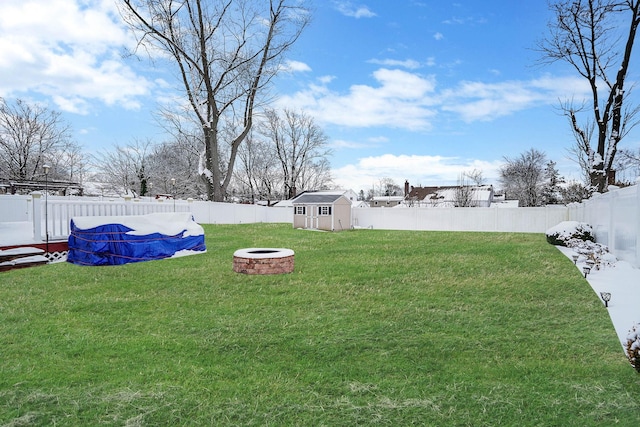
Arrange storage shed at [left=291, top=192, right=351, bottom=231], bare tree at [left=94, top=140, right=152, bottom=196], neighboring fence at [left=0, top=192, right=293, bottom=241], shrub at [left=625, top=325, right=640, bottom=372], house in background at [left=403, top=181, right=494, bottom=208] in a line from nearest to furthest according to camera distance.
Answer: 1. shrub at [left=625, top=325, right=640, bottom=372]
2. neighboring fence at [left=0, top=192, right=293, bottom=241]
3. storage shed at [left=291, top=192, right=351, bottom=231]
4. bare tree at [left=94, top=140, right=152, bottom=196]
5. house in background at [left=403, top=181, right=494, bottom=208]

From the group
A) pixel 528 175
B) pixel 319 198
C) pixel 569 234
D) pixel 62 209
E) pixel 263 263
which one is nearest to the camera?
pixel 263 263

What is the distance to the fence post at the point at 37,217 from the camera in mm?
7969

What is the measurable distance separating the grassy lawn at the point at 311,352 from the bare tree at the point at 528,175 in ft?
116

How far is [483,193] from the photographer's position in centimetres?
3806

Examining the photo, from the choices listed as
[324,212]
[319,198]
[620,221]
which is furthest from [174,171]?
[620,221]

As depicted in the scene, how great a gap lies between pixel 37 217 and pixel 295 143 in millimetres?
31720

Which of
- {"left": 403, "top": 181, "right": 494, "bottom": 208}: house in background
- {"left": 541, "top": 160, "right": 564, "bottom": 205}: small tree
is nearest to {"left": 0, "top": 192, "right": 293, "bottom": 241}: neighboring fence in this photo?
{"left": 403, "top": 181, "right": 494, "bottom": 208}: house in background

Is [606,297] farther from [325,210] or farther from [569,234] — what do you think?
[325,210]

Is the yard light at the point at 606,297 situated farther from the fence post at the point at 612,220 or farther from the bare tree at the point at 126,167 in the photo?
the bare tree at the point at 126,167

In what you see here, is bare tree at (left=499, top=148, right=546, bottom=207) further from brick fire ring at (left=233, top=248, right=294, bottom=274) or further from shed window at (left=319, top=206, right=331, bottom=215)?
brick fire ring at (left=233, top=248, right=294, bottom=274)

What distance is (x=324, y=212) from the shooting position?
59.3ft

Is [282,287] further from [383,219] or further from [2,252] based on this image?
[383,219]

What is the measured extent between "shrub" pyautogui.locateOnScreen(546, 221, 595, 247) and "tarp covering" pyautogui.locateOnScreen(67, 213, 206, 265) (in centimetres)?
1036

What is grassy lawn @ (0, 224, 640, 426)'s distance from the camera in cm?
237
